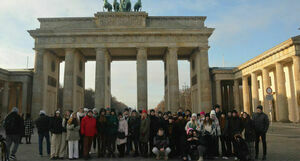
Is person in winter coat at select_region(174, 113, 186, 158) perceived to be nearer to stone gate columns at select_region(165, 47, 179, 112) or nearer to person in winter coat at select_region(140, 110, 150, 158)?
person in winter coat at select_region(140, 110, 150, 158)

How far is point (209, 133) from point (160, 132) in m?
2.14

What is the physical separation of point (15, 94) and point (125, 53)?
2163 cm

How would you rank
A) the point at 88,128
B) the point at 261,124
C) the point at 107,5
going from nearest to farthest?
1. the point at 261,124
2. the point at 88,128
3. the point at 107,5

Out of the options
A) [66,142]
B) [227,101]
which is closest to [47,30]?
[66,142]

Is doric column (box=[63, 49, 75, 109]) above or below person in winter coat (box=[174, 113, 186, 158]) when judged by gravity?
above

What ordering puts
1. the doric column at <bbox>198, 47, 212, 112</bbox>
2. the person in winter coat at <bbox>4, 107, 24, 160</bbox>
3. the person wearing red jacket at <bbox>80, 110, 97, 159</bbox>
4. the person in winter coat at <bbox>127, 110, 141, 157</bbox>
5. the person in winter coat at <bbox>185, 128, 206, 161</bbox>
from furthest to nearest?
the doric column at <bbox>198, 47, 212, 112</bbox>
the person in winter coat at <bbox>127, 110, 141, 157</bbox>
the person wearing red jacket at <bbox>80, 110, 97, 159</bbox>
the person in winter coat at <bbox>185, 128, 206, 161</bbox>
the person in winter coat at <bbox>4, 107, 24, 160</bbox>

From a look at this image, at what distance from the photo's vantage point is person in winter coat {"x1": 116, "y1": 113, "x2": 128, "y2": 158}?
10867 mm

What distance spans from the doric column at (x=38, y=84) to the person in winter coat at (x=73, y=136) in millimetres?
25266

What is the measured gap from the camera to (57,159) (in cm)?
1031

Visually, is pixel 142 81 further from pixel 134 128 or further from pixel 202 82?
pixel 134 128

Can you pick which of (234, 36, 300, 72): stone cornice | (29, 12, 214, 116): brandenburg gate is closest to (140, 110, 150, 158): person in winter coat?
(29, 12, 214, 116): brandenburg gate

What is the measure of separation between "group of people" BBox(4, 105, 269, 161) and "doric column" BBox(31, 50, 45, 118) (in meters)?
23.8

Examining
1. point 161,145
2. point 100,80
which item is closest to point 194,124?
point 161,145

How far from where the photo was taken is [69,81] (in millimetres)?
33719
